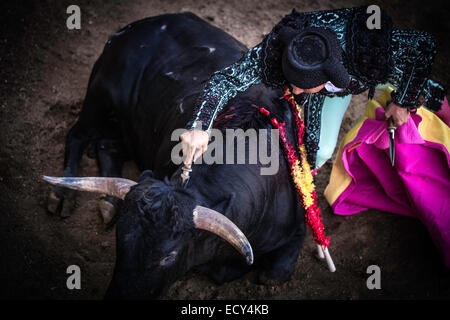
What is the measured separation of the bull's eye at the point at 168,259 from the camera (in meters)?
1.99

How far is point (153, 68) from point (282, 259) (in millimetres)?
2061

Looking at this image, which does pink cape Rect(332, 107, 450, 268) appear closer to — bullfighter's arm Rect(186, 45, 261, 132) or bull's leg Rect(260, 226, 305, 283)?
bull's leg Rect(260, 226, 305, 283)

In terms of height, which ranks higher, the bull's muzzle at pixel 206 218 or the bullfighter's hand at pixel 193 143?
the bullfighter's hand at pixel 193 143

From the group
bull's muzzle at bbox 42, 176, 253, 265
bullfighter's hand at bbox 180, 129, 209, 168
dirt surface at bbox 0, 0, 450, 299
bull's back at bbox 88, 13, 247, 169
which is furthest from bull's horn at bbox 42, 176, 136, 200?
dirt surface at bbox 0, 0, 450, 299

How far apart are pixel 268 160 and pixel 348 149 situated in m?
1.08

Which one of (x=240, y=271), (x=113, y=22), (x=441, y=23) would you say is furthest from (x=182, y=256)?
(x=441, y=23)

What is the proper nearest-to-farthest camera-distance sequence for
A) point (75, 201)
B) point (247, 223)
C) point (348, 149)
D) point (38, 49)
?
point (247, 223), point (348, 149), point (75, 201), point (38, 49)

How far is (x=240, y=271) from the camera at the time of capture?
3057 millimetres

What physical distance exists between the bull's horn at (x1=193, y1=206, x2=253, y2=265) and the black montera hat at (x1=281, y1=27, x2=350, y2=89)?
83 centimetres

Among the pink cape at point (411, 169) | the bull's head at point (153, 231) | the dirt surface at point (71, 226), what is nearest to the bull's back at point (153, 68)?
the dirt surface at point (71, 226)

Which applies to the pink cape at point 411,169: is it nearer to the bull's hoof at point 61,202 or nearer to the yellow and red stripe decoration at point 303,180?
the yellow and red stripe decoration at point 303,180

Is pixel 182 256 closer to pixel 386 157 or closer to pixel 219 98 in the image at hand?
pixel 219 98

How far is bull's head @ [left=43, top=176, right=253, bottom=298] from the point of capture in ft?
6.18

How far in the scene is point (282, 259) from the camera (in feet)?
10.1
